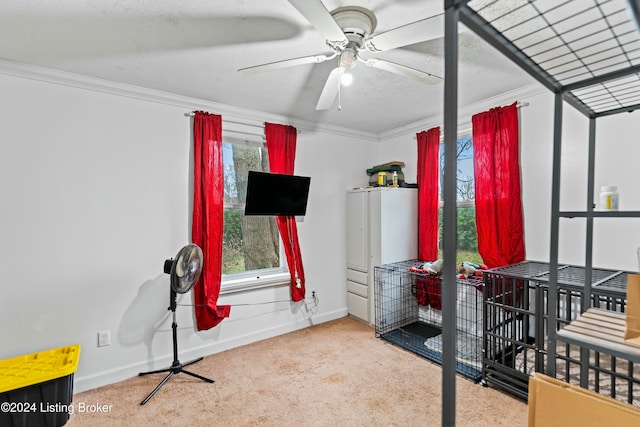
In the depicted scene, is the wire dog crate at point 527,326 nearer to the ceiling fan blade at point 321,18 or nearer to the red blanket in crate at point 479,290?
the red blanket in crate at point 479,290

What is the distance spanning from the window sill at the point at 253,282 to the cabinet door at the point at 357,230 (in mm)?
871

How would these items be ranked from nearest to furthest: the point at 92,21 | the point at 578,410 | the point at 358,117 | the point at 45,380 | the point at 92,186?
1. the point at 578,410
2. the point at 92,21
3. the point at 45,380
4. the point at 92,186
5. the point at 358,117

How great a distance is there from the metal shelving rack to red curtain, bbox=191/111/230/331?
248 cm

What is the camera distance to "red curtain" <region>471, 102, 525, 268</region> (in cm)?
269

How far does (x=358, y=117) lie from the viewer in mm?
3432

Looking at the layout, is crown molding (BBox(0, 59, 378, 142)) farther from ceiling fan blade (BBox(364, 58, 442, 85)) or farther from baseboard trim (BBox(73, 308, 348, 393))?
baseboard trim (BBox(73, 308, 348, 393))

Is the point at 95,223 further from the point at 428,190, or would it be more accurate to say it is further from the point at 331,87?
the point at 428,190

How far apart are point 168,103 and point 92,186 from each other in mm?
948

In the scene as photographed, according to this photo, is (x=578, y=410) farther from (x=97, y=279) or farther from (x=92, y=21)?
(x=97, y=279)

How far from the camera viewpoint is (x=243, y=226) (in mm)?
3291

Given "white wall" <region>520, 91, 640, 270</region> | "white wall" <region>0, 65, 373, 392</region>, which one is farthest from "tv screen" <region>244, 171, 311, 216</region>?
"white wall" <region>520, 91, 640, 270</region>

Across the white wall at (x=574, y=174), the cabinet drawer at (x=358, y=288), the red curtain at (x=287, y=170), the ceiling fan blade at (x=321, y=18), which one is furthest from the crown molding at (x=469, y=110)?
the cabinet drawer at (x=358, y=288)

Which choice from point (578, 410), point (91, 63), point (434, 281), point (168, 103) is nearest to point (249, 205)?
point (168, 103)

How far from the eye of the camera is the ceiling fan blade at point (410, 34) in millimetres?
1392
